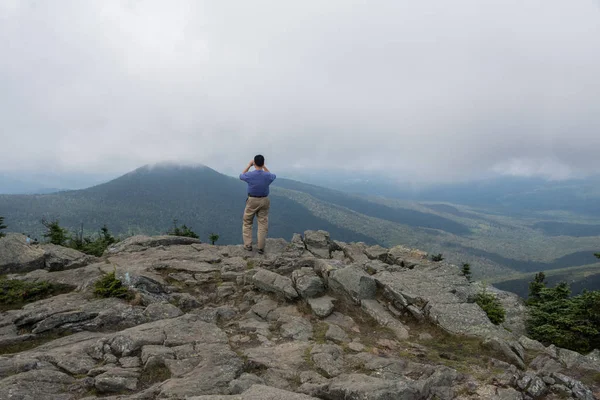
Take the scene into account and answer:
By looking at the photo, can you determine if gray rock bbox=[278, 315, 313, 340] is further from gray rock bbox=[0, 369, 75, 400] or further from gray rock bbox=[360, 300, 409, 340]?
gray rock bbox=[0, 369, 75, 400]

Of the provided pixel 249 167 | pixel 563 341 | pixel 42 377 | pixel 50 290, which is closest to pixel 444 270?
pixel 563 341

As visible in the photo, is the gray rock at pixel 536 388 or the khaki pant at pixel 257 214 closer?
the gray rock at pixel 536 388

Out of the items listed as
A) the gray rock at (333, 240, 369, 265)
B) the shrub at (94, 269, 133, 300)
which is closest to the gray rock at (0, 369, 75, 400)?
the shrub at (94, 269, 133, 300)

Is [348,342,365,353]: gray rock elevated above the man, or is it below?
below

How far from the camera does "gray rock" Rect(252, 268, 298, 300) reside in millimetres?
16681

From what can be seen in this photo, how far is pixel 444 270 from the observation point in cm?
2302

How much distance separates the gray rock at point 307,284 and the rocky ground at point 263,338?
0.07 metres

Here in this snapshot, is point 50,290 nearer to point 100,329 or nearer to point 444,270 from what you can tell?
point 100,329

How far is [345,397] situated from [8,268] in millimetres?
23067

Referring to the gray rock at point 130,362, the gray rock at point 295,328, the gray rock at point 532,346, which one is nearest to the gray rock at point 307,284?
the gray rock at point 295,328

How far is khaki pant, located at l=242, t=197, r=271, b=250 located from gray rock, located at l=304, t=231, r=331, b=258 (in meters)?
6.15

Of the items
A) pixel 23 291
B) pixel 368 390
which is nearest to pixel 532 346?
pixel 368 390

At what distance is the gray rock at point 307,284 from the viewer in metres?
16.6

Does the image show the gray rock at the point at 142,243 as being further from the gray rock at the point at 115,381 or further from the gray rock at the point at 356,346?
the gray rock at the point at 356,346
